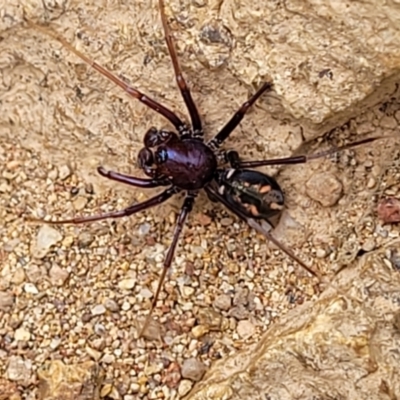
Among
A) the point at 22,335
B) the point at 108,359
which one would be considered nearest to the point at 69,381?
the point at 108,359

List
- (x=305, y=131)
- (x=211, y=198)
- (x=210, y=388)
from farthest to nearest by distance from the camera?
(x=211, y=198) < (x=305, y=131) < (x=210, y=388)

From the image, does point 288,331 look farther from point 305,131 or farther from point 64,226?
point 64,226

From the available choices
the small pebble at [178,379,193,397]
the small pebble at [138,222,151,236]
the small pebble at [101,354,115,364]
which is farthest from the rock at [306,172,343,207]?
the small pebble at [101,354,115,364]

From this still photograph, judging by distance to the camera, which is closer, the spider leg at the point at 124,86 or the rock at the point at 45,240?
the spider leg at the point at 124,86

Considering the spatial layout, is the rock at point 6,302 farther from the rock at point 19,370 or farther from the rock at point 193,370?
the rock at point 193,370

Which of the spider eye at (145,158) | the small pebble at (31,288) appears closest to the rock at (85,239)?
the small pebble at (31,288)

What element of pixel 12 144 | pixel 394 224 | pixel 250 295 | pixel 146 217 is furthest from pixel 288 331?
pixel 12 144

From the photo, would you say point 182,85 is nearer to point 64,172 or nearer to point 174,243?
point 174,243
